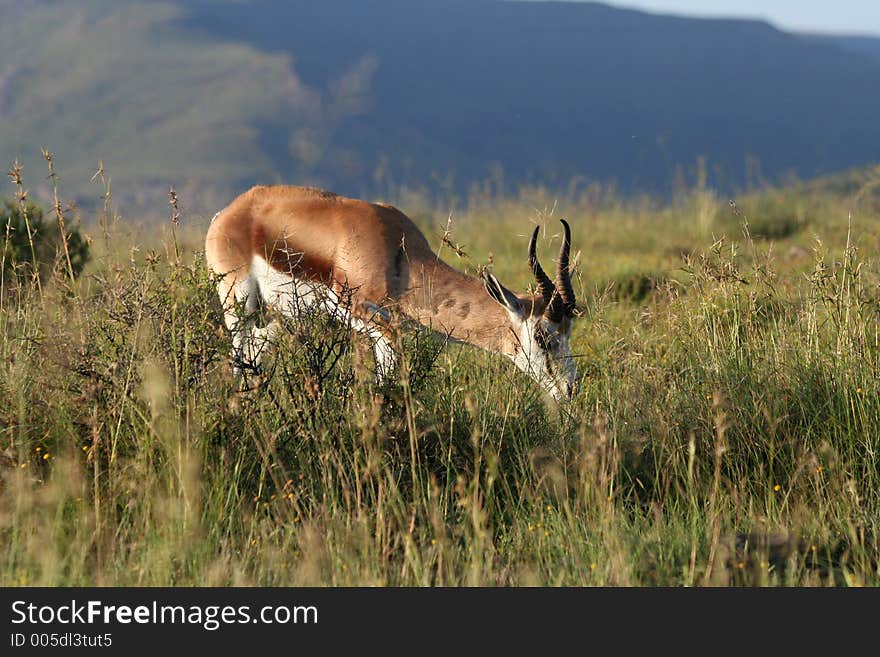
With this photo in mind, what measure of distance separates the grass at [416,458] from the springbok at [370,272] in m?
0.60

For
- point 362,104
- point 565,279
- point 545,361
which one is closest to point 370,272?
point 565,279

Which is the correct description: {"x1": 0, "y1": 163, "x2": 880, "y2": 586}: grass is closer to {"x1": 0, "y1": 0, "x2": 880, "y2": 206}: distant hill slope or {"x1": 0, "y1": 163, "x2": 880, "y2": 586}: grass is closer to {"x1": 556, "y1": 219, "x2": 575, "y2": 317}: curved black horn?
{"x1": 556, "y1": 219, "x2": 575, "y2": 317}: curved black horn

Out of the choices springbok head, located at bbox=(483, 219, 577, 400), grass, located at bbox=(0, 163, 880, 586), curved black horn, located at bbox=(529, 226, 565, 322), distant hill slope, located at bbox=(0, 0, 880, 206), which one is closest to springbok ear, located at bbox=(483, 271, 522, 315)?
springbok head, located at bbox=(483, 219, 577, 400)

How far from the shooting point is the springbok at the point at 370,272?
6.67 meters

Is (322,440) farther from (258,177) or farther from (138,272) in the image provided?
(258,177)

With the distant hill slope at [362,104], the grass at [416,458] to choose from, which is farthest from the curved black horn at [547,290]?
the distant hill slope at [362,104]

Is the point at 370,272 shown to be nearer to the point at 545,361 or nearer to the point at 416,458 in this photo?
the point at 545,361

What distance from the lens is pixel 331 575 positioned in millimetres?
4082

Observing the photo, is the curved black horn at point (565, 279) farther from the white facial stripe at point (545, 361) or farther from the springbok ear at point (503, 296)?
the springbok ear at point (503, 296)

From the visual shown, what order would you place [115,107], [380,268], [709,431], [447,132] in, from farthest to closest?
[447,132]
[115,107]
[380,268]
[709,431]

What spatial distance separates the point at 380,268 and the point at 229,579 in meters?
3.46

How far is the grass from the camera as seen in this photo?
4.15 meters

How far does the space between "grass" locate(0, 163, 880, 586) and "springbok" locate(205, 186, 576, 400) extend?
60 centimetres

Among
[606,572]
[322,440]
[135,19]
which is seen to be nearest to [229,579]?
[322,440]
